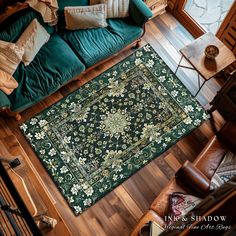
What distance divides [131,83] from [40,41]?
47.1 inches

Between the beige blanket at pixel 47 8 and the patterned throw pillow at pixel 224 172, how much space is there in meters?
2.37

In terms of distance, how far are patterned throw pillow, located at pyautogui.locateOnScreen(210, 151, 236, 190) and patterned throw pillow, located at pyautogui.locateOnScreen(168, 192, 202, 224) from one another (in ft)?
0.73

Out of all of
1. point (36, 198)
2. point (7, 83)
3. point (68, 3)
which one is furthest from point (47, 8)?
point (36, 198)

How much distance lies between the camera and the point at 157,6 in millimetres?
4535

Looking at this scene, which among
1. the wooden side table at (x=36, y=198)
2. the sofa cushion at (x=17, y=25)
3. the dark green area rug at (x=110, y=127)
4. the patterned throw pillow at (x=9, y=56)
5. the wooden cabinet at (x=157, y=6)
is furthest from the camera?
the wooden cabinet at (x=157, y=6)

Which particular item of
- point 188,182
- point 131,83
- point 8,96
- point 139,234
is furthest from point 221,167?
point 8,96

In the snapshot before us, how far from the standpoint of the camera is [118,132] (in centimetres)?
393

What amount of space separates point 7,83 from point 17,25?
2.20 ft

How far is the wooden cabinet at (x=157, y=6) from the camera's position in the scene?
14.5 feet

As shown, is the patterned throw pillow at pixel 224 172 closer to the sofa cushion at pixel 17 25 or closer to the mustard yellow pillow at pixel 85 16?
the mustard yellow pillow at pixel 85 16

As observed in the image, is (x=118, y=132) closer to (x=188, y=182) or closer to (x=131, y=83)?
(x=131, y=83)

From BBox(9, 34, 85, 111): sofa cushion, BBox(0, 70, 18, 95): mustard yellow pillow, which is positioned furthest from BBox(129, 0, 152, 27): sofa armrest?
BBox(0, 70, 18, 95): mustard yellow pillow

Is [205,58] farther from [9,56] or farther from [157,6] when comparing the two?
[9,56]

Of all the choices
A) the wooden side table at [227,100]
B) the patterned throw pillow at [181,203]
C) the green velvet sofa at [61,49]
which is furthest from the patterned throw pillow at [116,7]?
the patterned throw pillow at [181,203]
